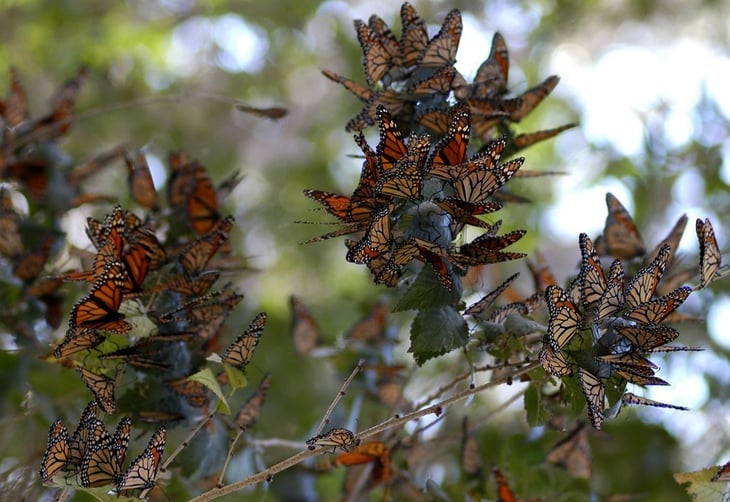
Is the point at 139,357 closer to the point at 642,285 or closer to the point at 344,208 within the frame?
the point at 344,208

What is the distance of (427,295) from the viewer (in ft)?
2.31

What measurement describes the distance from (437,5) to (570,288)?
134 centimetres

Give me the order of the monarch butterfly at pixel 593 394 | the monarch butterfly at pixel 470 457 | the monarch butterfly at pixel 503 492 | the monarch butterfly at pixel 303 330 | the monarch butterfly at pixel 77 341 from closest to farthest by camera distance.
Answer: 1. the monarch butterfly at pixel 593 394
2. the monarch butterfly at pixel 77 341
3. the monarch butterfly at pixel 503 492
4. the monarch butterfly at pixel 470 457
5. the monarch butterfly at pixel 303 330

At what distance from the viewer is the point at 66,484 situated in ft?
2.18

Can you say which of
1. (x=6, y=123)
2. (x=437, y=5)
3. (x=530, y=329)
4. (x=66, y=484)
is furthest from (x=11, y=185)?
(x=437, y=5)

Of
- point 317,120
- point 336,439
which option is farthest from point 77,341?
point 317,120

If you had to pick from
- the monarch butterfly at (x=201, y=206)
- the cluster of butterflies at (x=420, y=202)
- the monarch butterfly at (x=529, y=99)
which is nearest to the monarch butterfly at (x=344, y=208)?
the cluster of butterflies at (x=420, y=202)

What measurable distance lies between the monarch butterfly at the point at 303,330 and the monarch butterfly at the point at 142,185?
0.24 meters

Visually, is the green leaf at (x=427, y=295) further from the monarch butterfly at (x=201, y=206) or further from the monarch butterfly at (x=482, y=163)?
the monarch butterfly at (x=201, y=206)

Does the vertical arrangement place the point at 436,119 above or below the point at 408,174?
above

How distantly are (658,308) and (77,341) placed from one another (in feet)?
1.53

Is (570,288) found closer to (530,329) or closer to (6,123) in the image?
(530,329)

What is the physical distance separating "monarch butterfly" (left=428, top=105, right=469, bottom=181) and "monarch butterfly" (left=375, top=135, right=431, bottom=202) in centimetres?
2

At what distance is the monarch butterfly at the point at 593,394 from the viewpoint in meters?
0.61
